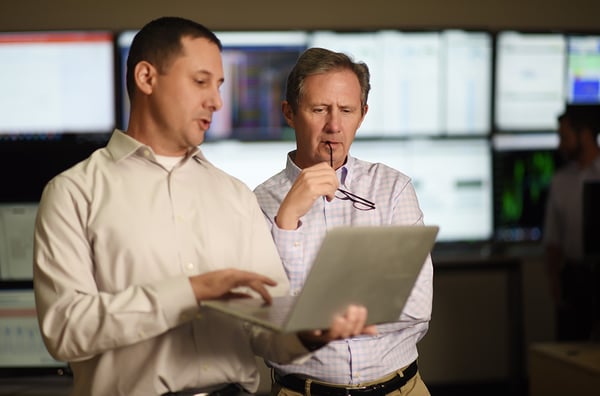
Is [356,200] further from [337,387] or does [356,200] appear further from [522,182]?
[522,182]

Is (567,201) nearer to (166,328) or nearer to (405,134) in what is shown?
(405,134)

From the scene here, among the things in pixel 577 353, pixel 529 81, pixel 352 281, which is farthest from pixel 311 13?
pixel 352 281

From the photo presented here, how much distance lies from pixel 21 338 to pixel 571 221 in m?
3.16

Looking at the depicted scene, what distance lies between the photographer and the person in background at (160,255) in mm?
1429

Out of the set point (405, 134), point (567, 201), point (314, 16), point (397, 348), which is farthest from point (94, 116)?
point (397, 348)

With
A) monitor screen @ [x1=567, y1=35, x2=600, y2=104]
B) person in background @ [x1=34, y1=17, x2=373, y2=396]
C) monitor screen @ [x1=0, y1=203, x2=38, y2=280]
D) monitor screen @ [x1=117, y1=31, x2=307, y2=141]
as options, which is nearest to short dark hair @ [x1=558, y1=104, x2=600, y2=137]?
monitor screen @ [x1=567, y1=35, x2=600, y2=104]

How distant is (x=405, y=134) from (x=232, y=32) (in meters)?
1.08

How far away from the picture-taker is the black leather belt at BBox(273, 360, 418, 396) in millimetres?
1833

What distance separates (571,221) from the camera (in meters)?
4.56

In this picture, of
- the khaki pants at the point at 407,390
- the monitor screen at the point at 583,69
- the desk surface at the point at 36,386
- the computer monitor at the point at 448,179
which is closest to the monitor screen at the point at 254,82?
the computer monitor at the point at 448,179

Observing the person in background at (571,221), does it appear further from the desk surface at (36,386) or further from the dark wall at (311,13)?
the desk surface at (36,386)

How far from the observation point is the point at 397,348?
1.90 meters

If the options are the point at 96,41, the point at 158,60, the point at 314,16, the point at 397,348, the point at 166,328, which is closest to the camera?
the point at 166,328

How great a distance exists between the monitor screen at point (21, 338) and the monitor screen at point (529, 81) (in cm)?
306
